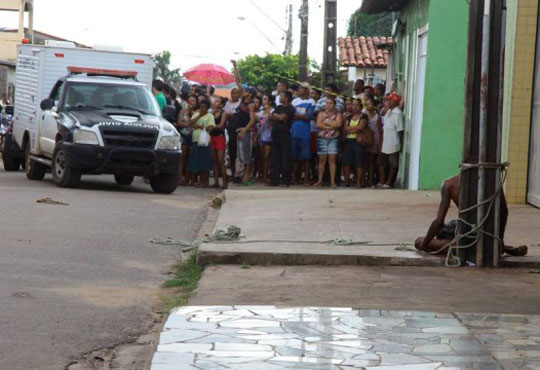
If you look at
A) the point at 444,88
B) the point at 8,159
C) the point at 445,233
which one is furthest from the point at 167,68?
the point at 445,233

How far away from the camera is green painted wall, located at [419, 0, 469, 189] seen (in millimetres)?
18172

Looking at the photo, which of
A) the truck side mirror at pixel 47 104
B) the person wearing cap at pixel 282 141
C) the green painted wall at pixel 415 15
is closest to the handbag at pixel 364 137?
the person wearing cap at pixel 282 141

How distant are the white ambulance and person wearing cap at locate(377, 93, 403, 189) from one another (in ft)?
12.8

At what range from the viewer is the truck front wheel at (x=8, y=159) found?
23858 mm

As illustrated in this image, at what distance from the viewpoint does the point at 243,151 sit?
74.2 ft

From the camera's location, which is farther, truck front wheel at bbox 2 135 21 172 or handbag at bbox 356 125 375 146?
truck front wheel at bbox 2 135 21 172

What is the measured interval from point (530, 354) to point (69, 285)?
4050mm

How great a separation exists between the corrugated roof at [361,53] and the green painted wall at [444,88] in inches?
847

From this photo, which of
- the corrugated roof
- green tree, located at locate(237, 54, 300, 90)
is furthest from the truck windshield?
green tree, located at locate(237, 54, 300, 90)

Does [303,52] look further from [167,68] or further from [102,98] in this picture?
[167,68]

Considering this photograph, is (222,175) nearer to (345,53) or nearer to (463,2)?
(463,2)

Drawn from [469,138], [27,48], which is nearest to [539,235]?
[469,138]

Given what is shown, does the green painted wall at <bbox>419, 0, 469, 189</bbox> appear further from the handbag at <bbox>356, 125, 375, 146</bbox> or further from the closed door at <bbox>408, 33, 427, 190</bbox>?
the handbag at <bbox>356, 125, 375, 146</bbox>

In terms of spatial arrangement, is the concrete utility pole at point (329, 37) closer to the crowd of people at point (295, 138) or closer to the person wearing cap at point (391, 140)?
the crowd of people at point (295, 138)
